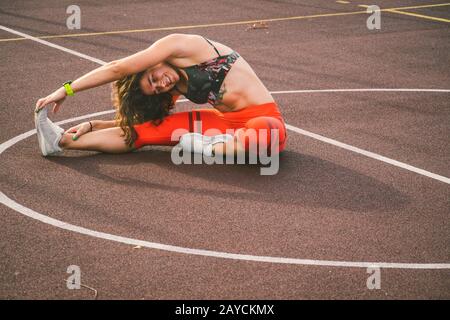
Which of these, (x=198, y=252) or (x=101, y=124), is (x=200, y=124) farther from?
(x=198, y=252)

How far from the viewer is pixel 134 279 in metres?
5.44

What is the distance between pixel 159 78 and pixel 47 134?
47.9 inches

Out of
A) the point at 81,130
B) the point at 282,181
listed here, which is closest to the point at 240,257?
the point at 282,181

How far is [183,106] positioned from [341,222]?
11.8ft

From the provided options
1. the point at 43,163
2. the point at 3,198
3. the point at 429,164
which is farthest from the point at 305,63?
the point at 3,198

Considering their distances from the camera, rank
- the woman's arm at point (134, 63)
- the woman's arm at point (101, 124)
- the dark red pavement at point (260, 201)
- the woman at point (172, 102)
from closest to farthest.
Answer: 1. the dark red pavement at point (260, 201)
2. the woman's arm at point (134, 63)
3. the woman at point (172, 102)
4. the woman's arm at point (101, 124)

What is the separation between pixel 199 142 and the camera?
7.66 metres

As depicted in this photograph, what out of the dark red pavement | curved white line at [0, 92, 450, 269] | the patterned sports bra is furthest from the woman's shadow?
curved white line at [0, 92, 450, 269]

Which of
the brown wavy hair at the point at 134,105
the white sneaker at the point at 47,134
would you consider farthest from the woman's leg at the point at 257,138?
the white sneaker at the point at 47,134

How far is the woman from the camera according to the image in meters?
7.37

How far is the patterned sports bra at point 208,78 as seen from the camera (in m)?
7.50

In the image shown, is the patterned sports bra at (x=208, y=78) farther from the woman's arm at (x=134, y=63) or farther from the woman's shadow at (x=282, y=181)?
the woman's shadow at (x=282, y=181)

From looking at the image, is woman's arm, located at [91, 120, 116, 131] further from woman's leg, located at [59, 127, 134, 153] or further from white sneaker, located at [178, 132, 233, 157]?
white sneaker, located at [178, 132, 233, 157]
